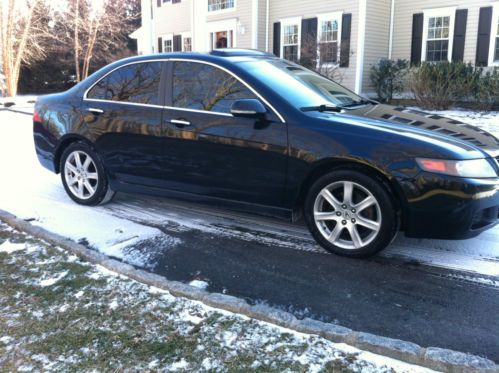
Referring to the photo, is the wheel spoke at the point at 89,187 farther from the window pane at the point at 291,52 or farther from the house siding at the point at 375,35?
the window pane at the point at 291,52

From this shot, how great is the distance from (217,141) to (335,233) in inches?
52.8

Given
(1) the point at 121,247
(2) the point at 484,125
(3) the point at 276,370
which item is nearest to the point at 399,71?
(2) the point at 484,125

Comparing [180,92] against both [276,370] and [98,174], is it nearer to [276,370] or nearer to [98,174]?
[98,174]

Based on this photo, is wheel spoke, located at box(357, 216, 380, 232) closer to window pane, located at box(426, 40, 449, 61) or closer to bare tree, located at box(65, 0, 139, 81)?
window pane, located at box(426, 40, 449, 61)

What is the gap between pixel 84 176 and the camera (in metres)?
5.61

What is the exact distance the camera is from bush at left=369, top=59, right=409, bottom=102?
16766mm

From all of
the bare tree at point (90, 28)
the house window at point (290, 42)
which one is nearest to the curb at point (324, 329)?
the house window at point (290, 42)

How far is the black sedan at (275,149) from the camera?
3.79m

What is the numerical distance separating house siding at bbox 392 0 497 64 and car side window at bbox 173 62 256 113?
43.6ft

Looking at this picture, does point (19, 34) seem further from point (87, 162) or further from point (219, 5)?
point (87, 162)

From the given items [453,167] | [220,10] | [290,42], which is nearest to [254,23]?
[290,42]

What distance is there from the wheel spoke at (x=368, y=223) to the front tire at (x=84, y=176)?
2888 millimetres

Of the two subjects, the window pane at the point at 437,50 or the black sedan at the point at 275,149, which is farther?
the window pane at the point at 437,50

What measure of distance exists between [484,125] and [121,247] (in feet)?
30.2
